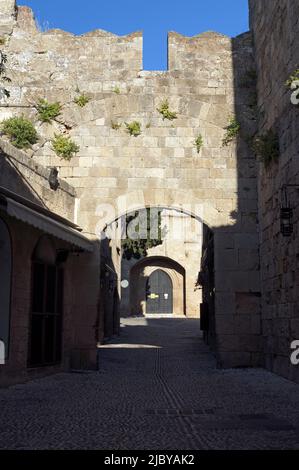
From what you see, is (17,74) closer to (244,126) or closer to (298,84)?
(244,126)

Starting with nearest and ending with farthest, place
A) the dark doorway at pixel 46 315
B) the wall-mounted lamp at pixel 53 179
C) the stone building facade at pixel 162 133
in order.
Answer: the dark doorway at pixel 46 315
the wall-mounted lamp at pixel 53 179
the stone building facade at pixel 162 133

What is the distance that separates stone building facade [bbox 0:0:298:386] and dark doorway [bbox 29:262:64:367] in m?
0.80

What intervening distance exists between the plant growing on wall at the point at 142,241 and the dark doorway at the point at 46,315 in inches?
568

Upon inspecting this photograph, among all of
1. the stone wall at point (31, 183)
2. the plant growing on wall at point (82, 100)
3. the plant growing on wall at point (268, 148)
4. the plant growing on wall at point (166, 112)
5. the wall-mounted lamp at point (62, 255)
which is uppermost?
the plant growing on wall at point (82, 100)

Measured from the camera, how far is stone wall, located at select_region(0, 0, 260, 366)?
10180 millimetres

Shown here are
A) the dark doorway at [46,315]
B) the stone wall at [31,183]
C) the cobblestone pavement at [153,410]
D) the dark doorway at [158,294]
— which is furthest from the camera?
the dark doorway at [158,294]

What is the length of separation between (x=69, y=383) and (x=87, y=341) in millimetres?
2095

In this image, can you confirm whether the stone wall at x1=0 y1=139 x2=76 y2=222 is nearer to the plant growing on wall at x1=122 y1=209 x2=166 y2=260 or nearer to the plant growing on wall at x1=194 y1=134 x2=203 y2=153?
the plant growing on wall at x1=194 y1=134 x2=203 y2=153

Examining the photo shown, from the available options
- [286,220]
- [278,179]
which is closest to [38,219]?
[286,220]

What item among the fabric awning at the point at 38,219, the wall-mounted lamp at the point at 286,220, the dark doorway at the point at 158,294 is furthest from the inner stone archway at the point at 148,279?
the wall-mounted lamp at the point at 286,220

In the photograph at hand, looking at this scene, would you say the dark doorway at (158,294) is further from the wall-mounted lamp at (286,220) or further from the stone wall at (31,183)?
the wall-mounted lamp at (286,220)

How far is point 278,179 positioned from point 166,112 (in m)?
3.16

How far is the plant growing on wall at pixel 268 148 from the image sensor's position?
29.1ft

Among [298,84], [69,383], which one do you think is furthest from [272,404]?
[298,84]
